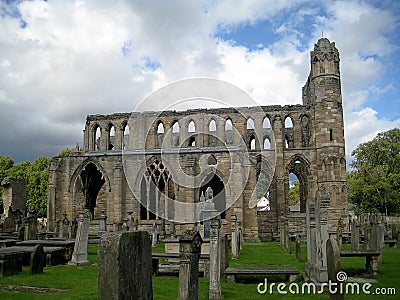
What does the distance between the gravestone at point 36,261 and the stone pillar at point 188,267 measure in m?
6.80

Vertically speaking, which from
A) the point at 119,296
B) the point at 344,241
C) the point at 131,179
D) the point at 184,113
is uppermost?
the point at 184,113

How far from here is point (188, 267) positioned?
579 centimetres

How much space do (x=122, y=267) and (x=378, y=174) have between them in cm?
4846

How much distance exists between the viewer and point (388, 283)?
9.53 meters

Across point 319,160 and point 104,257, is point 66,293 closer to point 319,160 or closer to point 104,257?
point 104,257

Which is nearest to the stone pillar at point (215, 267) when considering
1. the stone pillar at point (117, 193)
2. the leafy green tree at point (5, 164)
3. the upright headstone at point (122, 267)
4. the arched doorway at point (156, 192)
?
the upright headstone at point (122, 267)

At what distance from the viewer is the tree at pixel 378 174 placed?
4506 cm

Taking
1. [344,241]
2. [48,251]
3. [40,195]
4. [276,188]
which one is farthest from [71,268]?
[40,195]

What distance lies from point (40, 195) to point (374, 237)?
1912 inches

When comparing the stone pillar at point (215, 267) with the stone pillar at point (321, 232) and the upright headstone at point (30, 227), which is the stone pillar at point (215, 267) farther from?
the upright headstone at point (30, 227)

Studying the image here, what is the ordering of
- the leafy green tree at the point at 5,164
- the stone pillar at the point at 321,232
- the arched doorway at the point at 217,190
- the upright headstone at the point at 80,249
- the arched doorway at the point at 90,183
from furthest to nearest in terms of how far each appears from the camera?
the leafy green tree at the point at 5,164 < the arched doorway at the point at 217,190 < the arched doorway at the point at 90,183 < the upright headstone at the point at 80,249 < the stone pillar at the point at 321,232

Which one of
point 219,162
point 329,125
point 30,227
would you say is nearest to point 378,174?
point 329,125

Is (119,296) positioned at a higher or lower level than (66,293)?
higher

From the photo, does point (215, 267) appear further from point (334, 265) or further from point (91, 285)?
point (334, 265)
